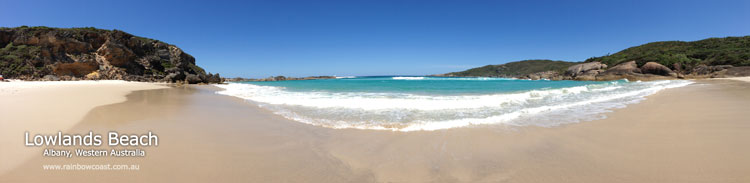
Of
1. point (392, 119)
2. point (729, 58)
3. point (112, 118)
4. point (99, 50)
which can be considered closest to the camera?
point (112, 118)

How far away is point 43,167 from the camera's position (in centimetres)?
223

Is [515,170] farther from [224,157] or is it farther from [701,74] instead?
[701,74]

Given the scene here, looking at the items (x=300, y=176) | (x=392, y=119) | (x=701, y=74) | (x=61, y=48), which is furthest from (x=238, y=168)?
(x=701, y=74)

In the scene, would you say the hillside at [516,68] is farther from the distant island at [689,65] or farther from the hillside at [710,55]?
the distant island at [689,65]

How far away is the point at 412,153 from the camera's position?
111 inches

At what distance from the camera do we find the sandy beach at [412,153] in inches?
83.3

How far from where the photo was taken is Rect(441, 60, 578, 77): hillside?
279 ft

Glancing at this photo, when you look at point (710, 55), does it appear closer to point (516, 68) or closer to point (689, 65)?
point (689, 65)

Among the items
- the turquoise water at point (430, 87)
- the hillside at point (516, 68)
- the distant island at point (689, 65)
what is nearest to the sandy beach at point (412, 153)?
the turquoise water at point (430, 87)

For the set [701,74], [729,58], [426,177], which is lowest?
[426,177]

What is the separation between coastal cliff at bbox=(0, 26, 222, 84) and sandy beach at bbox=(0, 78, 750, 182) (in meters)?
30.4

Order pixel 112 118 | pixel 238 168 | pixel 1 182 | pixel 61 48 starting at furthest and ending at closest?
1. pixel 61 48
2. pixel 112 118
3. pixel 238 168
4. pixel 1 182

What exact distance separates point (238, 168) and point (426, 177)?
5.56ft

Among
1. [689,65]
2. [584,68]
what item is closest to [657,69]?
[689,65]
